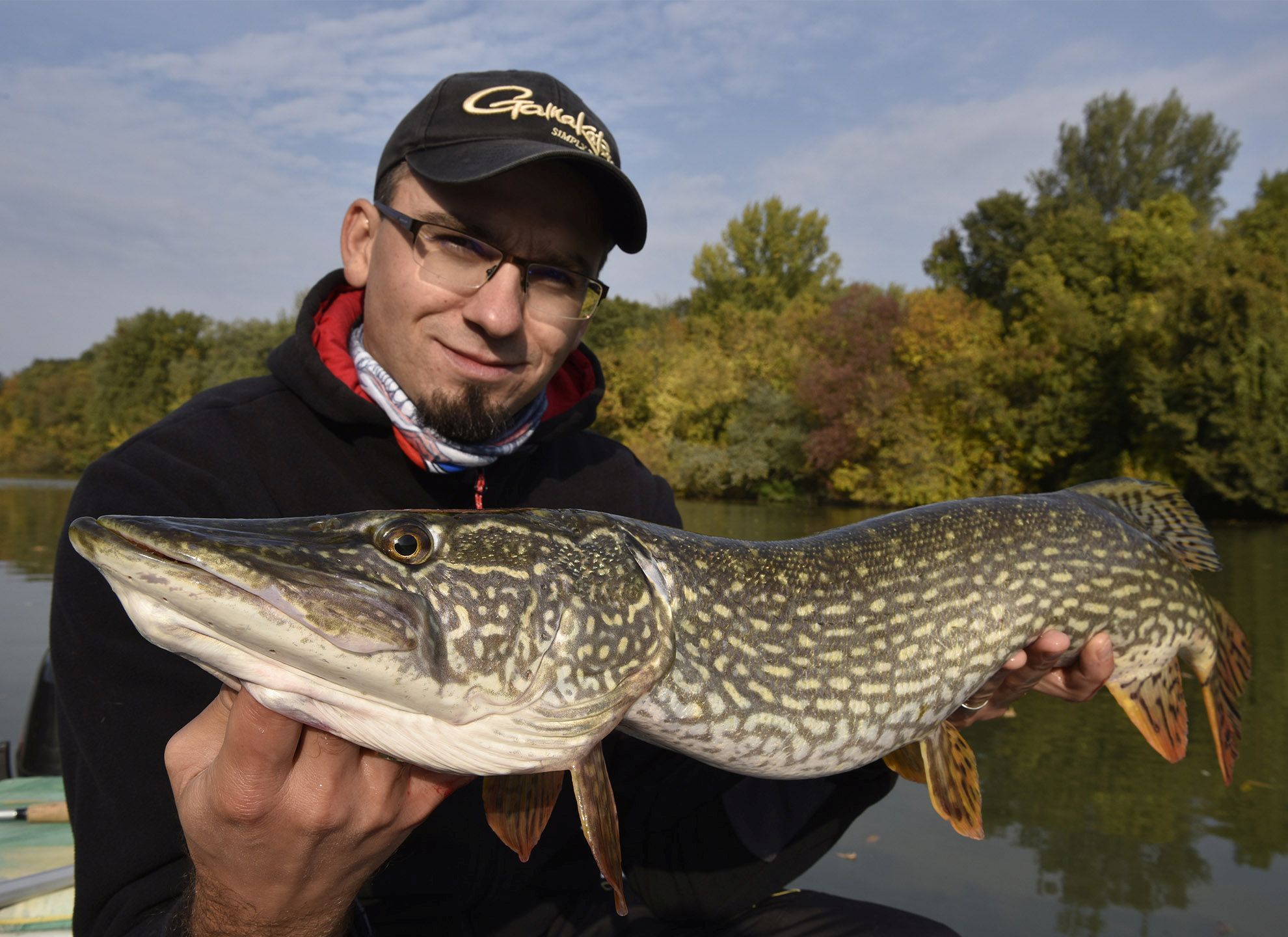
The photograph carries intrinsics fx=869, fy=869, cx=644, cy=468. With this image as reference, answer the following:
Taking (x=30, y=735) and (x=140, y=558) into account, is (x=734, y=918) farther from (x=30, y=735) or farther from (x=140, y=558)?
(x=30, y=735)

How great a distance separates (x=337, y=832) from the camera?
1238 mm

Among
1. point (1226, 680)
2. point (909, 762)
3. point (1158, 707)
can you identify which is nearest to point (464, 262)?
point (909, 762)

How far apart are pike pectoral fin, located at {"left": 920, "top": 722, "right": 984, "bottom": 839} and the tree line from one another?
50.7 feet

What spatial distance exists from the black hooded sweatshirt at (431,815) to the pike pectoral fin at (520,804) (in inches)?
19.3

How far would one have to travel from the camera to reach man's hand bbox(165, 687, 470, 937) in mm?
1143

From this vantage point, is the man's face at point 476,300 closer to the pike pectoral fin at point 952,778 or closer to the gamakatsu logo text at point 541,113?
the gamakatsu logo text at point 541,113

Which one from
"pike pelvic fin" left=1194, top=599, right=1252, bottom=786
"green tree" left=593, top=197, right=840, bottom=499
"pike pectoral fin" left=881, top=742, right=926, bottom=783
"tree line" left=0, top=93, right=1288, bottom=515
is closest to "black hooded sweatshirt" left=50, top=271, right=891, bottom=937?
"pike pectoral fin" left=881, top=742, right=926, bottom=783

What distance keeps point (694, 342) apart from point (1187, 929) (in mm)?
29292

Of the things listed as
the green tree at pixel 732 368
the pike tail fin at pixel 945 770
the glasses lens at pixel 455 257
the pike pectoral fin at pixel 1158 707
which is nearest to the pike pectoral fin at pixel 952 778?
the pike tail fin at pixel 945 770

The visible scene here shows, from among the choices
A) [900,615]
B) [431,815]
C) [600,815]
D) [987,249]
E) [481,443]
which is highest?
[987,249]

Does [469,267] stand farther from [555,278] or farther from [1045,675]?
[1045,675]

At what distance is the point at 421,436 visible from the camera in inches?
84.9

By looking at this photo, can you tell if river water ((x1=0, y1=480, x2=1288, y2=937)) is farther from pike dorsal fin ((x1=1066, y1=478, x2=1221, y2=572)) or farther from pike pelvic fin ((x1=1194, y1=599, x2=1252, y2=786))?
pike dorsal fin ((x1=1066, y1=478, x2=1221, y2=572))

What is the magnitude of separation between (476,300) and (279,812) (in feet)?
Answer: 4.38
